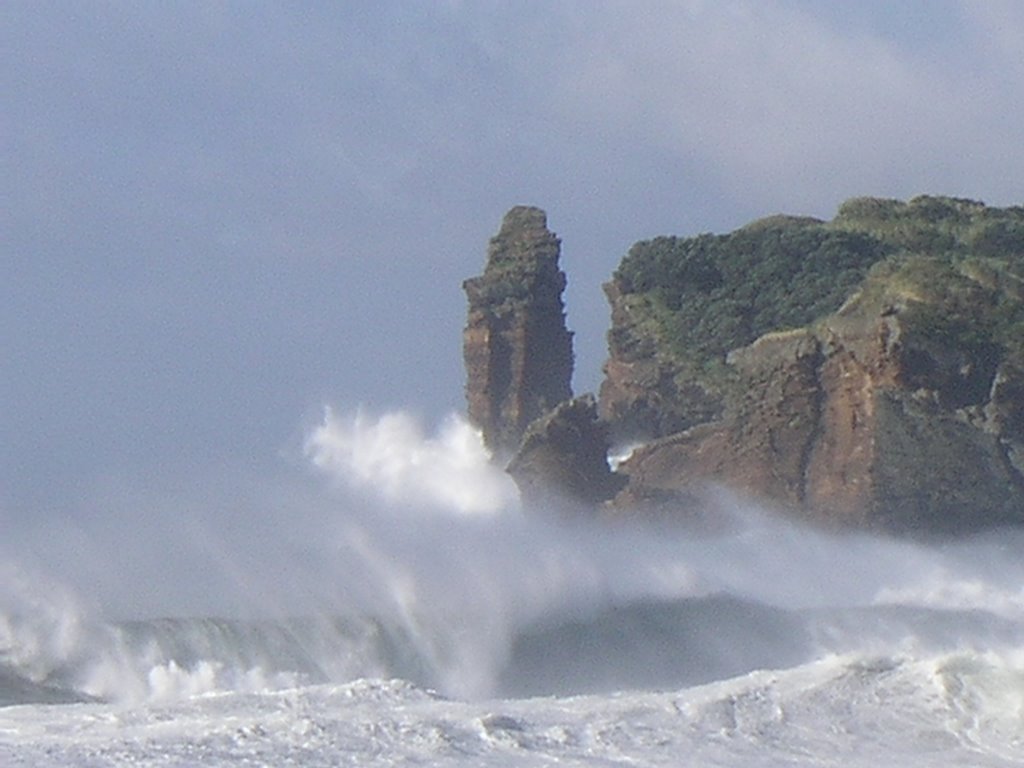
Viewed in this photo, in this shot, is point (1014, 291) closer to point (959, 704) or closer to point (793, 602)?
point (793, 602)

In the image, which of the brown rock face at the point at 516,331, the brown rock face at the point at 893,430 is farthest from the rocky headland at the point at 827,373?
the brown rock face at the point at 516,331

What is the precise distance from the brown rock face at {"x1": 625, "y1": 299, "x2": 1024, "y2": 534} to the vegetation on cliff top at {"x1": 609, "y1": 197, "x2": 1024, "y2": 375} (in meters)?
0.97

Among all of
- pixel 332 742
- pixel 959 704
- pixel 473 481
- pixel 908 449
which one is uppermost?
pixel 473 481

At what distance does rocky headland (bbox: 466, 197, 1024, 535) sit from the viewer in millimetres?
20047

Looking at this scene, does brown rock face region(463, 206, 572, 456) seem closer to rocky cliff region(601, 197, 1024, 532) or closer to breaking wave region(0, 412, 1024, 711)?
rocky cliff region(601, 197, 1024, 532)

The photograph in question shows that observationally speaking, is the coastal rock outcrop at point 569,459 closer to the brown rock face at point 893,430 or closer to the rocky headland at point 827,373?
the rocky headland at point 827,373

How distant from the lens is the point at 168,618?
18.4 metres

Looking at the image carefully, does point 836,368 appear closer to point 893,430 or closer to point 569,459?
point 893,430

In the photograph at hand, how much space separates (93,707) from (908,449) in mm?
9636

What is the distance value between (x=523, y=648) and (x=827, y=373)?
452 cm

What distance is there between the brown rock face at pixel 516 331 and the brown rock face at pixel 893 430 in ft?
22.8

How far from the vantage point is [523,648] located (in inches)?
740

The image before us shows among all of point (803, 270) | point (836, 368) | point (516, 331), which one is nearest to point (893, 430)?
point (836, 368)

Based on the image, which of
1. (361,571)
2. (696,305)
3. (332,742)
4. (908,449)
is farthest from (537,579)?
(332,742)
